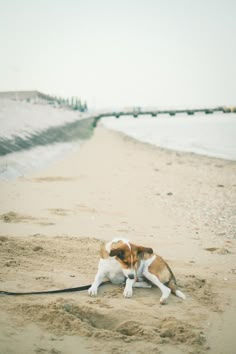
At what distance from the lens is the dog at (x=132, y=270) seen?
437 cm

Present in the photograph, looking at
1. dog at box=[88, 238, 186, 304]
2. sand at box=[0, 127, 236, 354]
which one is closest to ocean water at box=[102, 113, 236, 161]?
sand at box=[0, 127, 236, 354]

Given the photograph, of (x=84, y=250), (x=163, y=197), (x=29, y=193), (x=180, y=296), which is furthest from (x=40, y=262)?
(x=163, y=197)

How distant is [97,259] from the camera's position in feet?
17.7

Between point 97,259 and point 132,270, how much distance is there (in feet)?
3.77

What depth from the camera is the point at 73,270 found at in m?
4.98

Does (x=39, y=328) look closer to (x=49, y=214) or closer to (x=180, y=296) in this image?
(x=180, y=296)

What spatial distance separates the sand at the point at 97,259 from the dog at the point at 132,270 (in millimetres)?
134

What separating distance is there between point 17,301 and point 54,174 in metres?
9.97

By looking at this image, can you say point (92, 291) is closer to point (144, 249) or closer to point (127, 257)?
point (127, 257)

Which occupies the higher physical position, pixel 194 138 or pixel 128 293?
pixel 194 138

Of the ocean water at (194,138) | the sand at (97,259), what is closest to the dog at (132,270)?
the sand at (97,259)

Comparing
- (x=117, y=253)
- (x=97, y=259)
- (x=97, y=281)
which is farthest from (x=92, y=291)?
(x=97, y=259)

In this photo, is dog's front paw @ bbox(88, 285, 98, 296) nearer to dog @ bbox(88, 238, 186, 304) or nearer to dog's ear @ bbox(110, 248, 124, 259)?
dog @ bbox(88, 238, 186, 304)

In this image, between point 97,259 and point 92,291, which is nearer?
point 92,291
